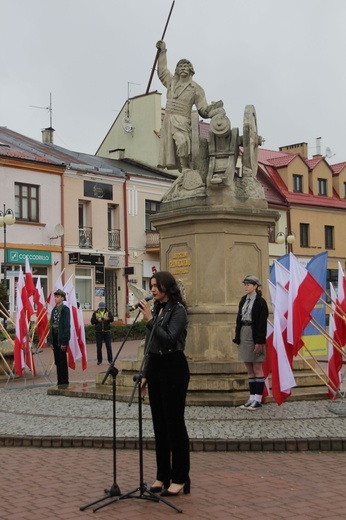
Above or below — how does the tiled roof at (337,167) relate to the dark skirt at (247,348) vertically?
above

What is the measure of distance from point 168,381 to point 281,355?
467 cm

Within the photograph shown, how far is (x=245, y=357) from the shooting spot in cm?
1151

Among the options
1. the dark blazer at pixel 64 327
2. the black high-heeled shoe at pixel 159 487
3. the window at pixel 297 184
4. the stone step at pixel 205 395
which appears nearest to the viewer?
the black high-heeled shoe at pixel 159 487

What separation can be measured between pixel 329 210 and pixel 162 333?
47096 millimetres

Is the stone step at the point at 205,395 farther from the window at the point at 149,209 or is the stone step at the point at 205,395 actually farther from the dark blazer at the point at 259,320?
the window at the point at 149,209

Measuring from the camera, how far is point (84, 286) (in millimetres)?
40094

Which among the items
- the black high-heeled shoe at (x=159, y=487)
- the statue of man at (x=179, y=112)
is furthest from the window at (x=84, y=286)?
the black high-heeled shoe at (x=159, y=487)

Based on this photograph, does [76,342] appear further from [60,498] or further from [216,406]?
[60,498]

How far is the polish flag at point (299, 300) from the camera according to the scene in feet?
37.7

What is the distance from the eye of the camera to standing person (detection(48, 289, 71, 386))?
50.1 feet

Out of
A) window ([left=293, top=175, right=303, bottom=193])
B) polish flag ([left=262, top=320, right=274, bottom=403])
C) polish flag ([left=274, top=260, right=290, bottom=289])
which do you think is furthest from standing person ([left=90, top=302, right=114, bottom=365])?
window ([left=293, top=175, right=303, bottom=193])

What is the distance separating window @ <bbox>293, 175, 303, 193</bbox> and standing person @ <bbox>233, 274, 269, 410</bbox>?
4118 cm

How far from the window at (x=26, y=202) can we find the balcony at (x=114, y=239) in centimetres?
478

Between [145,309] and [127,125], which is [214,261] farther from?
[127,125]
